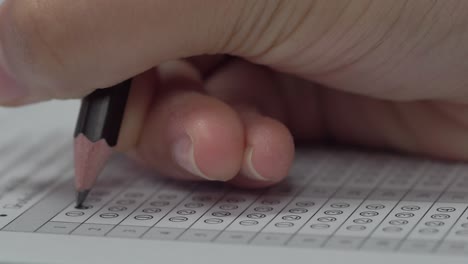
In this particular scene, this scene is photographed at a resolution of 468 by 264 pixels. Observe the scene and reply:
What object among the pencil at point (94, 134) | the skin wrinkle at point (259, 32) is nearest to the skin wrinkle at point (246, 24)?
the skin wrinkle at point (259, 32)

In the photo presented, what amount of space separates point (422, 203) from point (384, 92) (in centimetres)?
13

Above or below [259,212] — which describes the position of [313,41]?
above

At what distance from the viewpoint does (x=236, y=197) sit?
0.68 m

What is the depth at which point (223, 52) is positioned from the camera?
69cm

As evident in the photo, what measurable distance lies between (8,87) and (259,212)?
0.78ft

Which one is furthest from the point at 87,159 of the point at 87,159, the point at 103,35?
the point at 103,35

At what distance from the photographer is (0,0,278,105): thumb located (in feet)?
1.98

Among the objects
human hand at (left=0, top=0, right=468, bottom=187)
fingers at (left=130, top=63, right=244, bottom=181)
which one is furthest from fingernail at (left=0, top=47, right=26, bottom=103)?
fingers at (left=130, top=63, right=244, bottom=181)

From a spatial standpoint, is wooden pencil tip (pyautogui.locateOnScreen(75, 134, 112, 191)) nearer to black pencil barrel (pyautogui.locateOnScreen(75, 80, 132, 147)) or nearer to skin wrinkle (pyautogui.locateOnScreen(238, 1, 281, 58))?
black pencil barrel (pyautogui.locateOnScreen(75, 80, 132, 147))

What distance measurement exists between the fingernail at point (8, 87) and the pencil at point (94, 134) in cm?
6

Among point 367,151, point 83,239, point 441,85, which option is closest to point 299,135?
point 367,151

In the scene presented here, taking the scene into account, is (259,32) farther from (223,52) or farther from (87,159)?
(87,159)

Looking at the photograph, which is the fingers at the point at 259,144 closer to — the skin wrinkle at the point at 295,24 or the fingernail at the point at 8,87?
the skin wrinkle at the point at 295,24

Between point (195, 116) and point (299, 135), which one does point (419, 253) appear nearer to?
point (195, 116)
